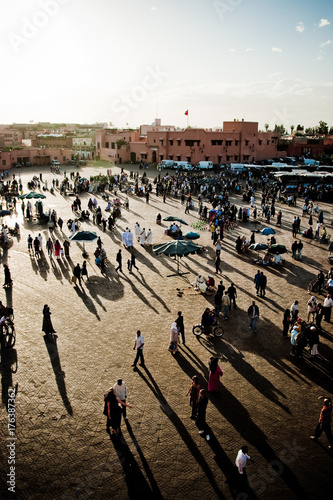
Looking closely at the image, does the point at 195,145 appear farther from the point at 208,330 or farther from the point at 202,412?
the point at 202,412

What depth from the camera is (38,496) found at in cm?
611

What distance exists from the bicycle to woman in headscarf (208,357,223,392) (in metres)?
2.70

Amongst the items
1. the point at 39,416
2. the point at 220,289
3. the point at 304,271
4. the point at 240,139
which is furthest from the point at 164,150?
the point at 39,416

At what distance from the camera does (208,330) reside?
11219mm

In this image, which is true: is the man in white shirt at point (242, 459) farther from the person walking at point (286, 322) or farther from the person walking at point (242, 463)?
the person walking at point (286, 322)

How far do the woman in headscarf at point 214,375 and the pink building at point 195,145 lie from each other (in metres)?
50.7

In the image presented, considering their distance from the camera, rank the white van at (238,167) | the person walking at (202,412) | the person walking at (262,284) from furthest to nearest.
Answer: the white van at (238,167) → the person walking at (262,284) → the person walking at (202,412)

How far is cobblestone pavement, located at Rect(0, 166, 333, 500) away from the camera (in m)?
6.45

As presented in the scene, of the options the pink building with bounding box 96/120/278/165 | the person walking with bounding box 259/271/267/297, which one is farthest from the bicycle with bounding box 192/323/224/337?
the pink building with bounding box 96/120/278/165

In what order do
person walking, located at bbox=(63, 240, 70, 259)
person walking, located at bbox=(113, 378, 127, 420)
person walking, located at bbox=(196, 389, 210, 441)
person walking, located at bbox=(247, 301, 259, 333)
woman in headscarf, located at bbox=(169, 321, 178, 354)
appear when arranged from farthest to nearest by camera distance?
person walking, located at bbox=(63, 240, 70, 259)
person walking, located at bbox=(247, 301, 259, 333)
woman in headscarf, located at bbox=(169, 321, 178, 354)
person walking, located at bbox=(113, 378, 127, 420)
person walking, located at bbox=(196, 389, 210, 441)

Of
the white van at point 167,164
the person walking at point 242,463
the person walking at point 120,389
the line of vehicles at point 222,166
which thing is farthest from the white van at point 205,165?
the person walking at point 242,463

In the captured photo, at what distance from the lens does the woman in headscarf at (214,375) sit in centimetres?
835

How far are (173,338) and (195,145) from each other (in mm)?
49905

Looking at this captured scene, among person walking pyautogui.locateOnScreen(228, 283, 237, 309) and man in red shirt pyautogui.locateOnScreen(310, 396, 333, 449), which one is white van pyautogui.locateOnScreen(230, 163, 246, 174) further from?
man in red shirt pyautogui.locateOnScreen(310, 396, 333, 449)
